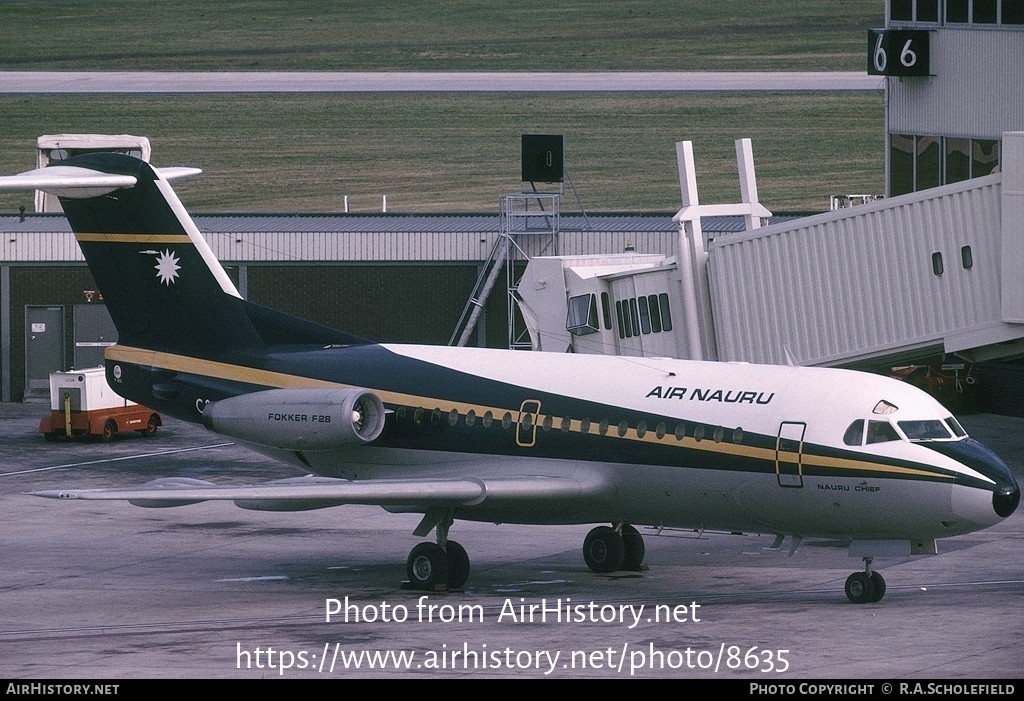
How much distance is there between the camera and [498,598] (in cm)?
2989

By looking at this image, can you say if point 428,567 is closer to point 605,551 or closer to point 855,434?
point 605,551

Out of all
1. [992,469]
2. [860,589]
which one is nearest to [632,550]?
[860,589]

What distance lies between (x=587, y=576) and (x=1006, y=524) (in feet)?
32.3

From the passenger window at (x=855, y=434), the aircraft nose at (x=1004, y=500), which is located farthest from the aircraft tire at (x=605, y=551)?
the aircraft nose at (x=1004, y=500)

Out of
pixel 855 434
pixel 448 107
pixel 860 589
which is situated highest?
pixel 448 107

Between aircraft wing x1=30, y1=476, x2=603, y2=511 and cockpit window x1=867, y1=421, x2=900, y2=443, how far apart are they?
177 inches

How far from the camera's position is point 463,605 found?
29.2 metres

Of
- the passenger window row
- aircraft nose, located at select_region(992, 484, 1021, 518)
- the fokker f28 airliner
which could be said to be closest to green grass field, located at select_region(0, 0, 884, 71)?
the fokker f28 airliner

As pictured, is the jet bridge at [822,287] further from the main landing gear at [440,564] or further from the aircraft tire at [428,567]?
the aircraft tire at [428,567]

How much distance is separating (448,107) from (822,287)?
6755cm

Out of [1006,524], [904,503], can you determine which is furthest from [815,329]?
[904,503]

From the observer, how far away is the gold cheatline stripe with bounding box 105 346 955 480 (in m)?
28.0
